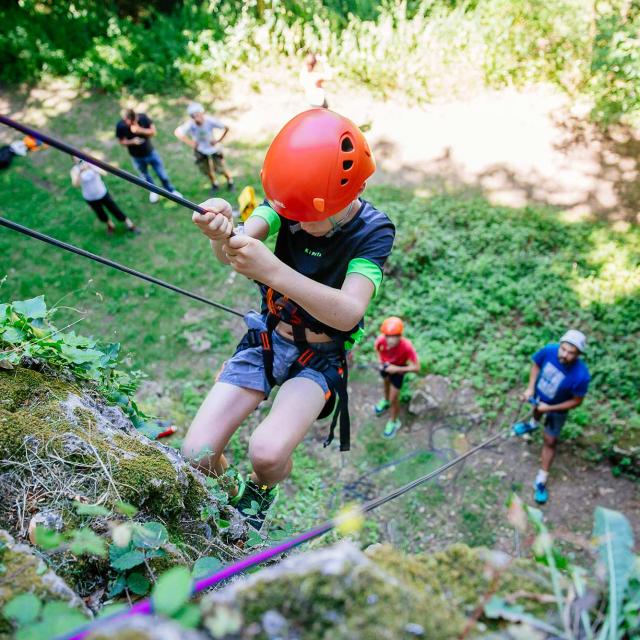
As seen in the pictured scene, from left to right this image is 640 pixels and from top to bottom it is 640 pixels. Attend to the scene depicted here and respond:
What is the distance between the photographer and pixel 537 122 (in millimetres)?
9031

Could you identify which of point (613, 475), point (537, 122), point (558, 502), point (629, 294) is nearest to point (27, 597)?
point (558, 502)

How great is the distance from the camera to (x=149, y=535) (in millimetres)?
1614

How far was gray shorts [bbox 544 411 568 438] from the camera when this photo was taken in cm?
504

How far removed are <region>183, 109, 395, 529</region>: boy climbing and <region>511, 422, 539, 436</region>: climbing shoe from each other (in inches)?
113

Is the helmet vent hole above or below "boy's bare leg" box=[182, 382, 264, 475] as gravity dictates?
above

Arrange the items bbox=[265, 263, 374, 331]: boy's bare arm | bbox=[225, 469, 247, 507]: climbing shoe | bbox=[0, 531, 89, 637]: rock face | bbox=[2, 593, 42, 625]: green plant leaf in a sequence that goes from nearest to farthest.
A: bbox=[2, 593, 42, 625]: green plant leaf → bbox=[0, 531, 89, 637]: rock face → bbox=[265, 263, 374, 331]: boy's bare arm → bbox=[225, 469, 247, 507]: climbing shoe

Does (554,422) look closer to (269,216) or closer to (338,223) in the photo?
(338,223)

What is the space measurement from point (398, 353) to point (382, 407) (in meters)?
0.85

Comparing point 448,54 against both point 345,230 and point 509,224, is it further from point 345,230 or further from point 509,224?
point 345,230

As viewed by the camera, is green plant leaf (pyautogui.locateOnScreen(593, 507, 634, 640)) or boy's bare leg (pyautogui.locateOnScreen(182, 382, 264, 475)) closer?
green plant leaf (pyautogui.locateOnScreen(593, 507, 634, 640))

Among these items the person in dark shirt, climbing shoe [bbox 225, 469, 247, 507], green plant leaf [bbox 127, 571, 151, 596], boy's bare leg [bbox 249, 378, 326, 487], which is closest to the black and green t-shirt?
boy's bare leg [bbox 249, 378, 326, 487]

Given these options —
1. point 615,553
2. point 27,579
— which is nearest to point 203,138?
point 27,579

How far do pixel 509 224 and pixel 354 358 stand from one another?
308cm

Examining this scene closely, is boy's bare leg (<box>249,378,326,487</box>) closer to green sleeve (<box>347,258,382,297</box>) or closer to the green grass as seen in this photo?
green sleeve (<box>347,258,382,297</box>)
